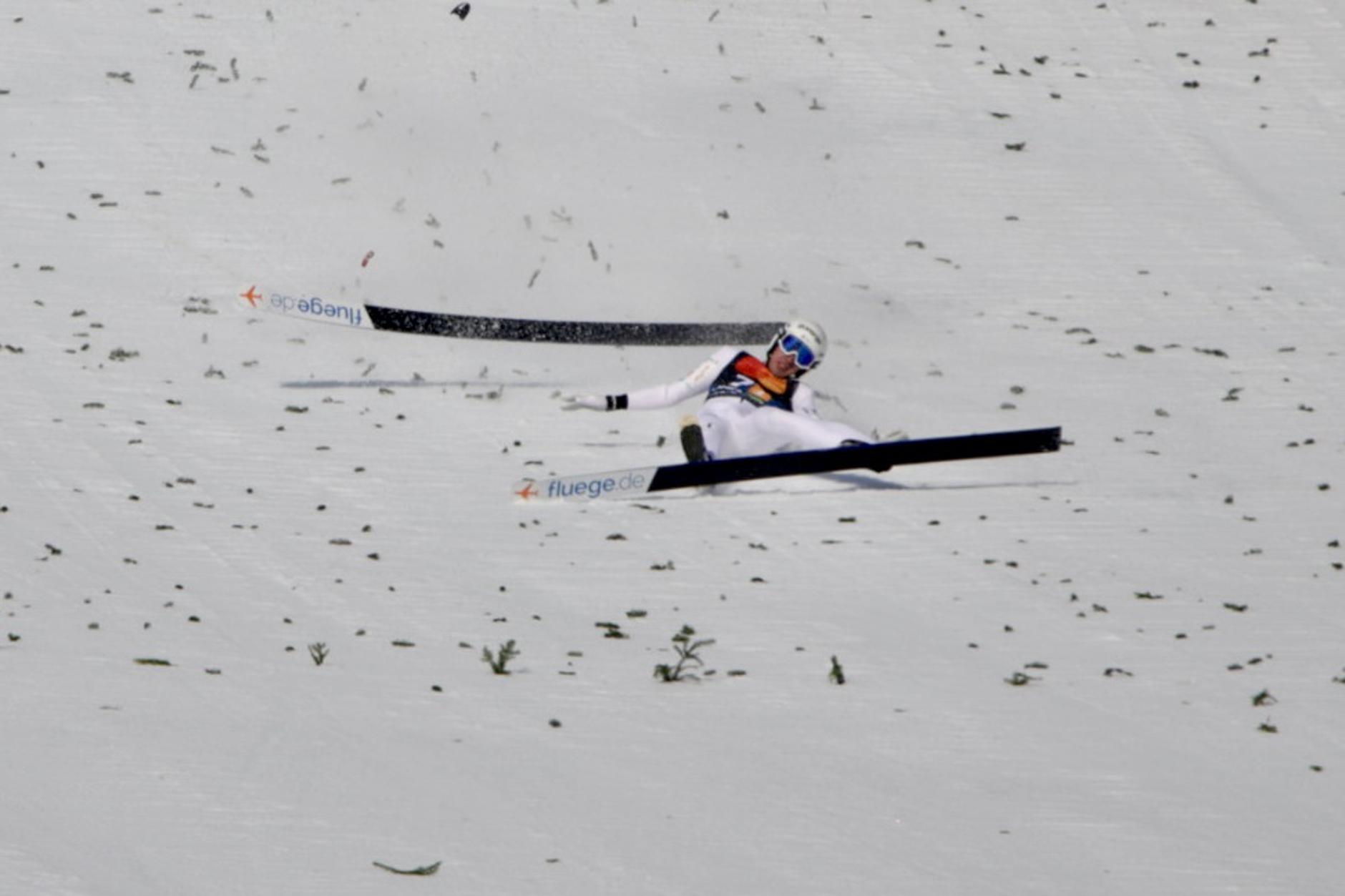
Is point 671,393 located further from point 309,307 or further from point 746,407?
A: point 309,307

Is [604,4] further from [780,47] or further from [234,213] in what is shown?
[234,213]

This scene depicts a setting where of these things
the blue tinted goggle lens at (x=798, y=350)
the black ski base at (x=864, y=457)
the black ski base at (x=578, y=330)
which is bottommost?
the black ski base at (x=578, y=330)

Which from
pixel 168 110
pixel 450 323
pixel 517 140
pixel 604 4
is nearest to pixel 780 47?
pixel 604 4

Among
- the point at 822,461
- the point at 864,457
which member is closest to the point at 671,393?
the point at 822,461

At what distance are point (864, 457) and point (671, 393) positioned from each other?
4.65 feet

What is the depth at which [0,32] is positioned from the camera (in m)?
16.9

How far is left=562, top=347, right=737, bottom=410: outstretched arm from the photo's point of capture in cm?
1104

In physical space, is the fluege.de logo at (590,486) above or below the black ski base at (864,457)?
below

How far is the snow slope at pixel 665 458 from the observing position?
251 inches

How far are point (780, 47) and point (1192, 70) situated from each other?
11.6 feet

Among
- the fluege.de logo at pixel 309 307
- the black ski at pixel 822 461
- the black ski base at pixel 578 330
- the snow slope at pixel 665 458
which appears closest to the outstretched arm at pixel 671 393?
the snow slope at pixel 665 458

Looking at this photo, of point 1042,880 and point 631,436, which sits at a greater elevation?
point 1042,880

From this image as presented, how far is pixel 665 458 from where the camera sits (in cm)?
1105

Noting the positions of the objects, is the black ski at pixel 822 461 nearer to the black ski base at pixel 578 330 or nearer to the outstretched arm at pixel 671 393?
the outstretched arm at pixel 671 393
